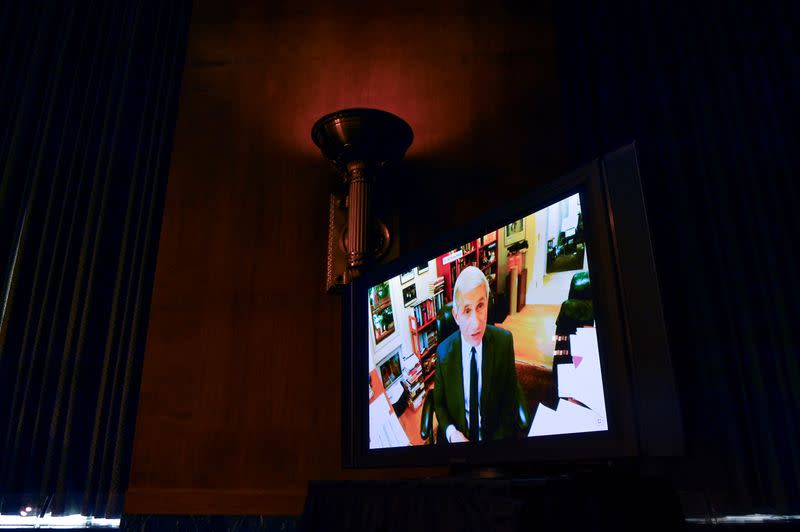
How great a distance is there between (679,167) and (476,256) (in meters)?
0.85

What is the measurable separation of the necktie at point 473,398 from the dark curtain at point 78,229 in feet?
4.02

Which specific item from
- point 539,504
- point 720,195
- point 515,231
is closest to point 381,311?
point 515,231

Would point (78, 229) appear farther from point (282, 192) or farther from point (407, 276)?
point (407, 276)

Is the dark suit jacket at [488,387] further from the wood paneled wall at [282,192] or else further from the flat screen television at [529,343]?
the wood paneled wall at [282,192]

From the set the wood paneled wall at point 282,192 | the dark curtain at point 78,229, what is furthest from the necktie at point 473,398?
the dark curtain at point 78,229

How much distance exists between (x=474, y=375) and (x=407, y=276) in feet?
1.30

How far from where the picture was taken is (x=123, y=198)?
2246 millimetres

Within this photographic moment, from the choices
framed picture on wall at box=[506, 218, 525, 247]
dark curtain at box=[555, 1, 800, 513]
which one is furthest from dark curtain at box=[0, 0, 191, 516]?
dark curtain at box=[555, 1, 800, 513]

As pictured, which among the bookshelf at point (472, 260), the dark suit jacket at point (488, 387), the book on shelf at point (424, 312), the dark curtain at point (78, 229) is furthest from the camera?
the dark curtain at point (78, 229)

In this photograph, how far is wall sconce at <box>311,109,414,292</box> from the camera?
2.03m

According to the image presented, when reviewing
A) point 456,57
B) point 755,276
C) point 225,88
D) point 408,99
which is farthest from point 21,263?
point 755,276

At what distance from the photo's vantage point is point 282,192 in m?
2.29

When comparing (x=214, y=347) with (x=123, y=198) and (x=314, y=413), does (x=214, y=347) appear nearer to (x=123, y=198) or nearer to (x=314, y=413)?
(x=314, y=413)

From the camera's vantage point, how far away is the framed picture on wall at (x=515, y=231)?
1.34 m
